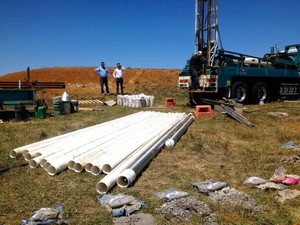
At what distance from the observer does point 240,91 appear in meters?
14.8

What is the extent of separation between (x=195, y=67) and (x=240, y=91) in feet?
9.29

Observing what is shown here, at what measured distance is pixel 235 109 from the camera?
1120 cm

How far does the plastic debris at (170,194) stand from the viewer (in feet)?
12.7

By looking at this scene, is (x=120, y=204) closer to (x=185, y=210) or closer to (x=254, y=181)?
(x=185, y=210)

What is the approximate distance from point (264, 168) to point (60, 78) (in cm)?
3958

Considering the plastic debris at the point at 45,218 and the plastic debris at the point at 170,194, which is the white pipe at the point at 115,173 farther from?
the plastic debris at the point at 45,218

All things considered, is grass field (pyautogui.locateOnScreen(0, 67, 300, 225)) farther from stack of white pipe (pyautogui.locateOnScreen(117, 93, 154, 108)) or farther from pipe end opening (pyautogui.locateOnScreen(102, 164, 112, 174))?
stack of white pipe (pyautogui.locateOnScreen(117, 93, 154, 108))

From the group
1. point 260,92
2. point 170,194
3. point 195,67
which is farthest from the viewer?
point 260,92

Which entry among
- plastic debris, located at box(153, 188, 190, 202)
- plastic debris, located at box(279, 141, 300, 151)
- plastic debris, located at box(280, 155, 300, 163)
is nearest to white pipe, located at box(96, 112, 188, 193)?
plastic debris, located at box(153, 188, 190, 202)

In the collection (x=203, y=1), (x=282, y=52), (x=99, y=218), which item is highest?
(x=203, y=1)

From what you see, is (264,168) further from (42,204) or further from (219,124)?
(219,124)

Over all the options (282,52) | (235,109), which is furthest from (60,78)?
(235,109)

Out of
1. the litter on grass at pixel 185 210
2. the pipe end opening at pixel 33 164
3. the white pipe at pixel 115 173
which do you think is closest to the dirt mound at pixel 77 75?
the white pipe at pixel 115 173

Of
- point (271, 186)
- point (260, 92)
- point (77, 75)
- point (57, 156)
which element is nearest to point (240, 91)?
point (260, 92)
